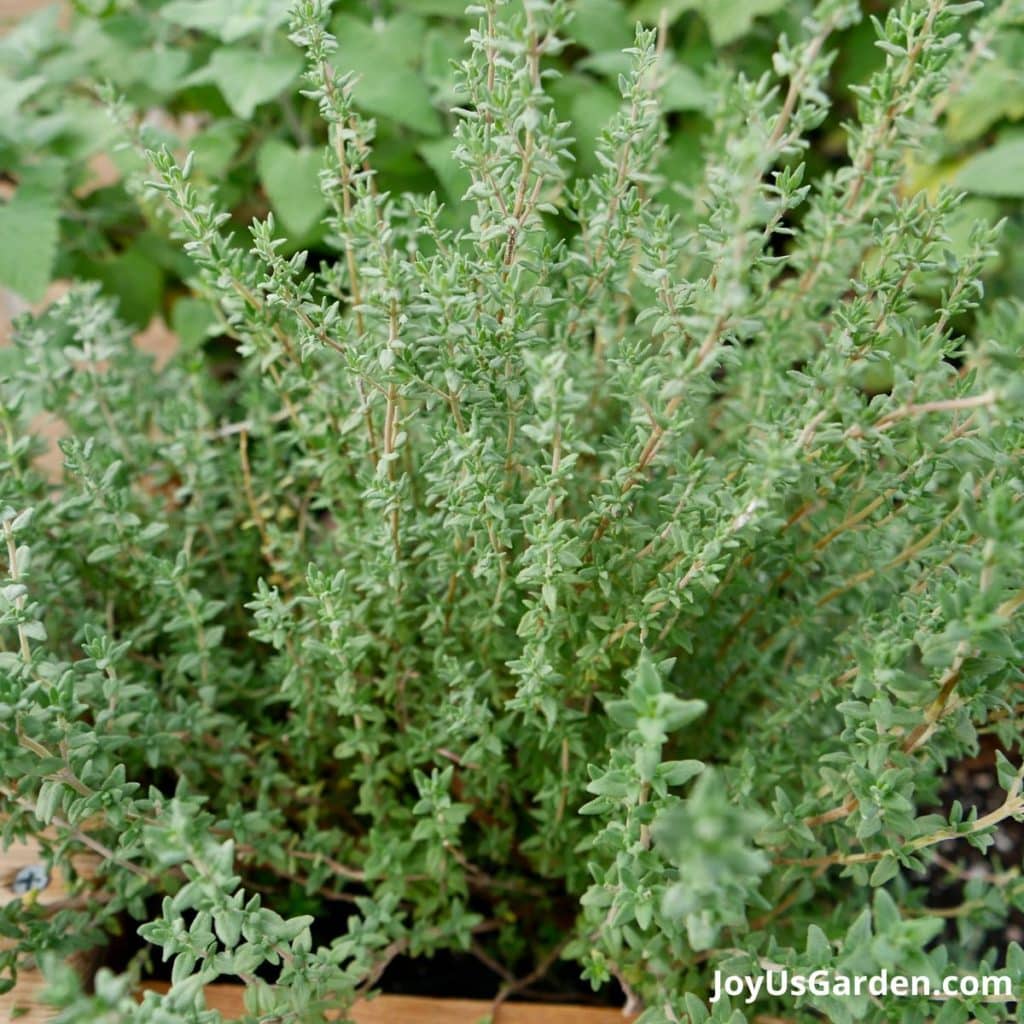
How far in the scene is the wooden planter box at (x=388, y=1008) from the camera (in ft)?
2.41

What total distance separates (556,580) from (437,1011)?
386 millimetres

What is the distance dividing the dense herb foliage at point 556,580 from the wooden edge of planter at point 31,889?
0.03m

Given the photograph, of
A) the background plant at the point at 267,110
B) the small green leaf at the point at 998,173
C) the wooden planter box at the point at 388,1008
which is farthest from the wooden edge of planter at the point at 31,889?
the small green leaf at the point at 998,173

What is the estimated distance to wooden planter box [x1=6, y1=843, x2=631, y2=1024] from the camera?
73cm

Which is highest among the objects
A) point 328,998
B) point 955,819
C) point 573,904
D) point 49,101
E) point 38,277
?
point 49,101

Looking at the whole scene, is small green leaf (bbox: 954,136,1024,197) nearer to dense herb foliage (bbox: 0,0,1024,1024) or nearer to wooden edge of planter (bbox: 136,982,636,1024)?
dense herb foliage (bbox: 0,0,1024,1024)

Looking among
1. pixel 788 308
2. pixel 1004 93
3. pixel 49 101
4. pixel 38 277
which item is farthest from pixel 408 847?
pixel 1004 93

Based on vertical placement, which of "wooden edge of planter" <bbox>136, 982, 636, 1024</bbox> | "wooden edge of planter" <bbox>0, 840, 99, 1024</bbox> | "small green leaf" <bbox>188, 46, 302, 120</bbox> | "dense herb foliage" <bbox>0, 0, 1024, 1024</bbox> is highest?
"small green leaf" <bbox>188, 46, 302, 120</bbox>

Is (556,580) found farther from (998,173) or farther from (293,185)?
(998,173)

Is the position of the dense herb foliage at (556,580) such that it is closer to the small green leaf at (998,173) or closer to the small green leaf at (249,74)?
the small green leaf at (249,74)

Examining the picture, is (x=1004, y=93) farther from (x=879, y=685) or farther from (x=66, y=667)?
(x=66, y=667)

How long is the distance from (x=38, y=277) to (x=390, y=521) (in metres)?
0.73

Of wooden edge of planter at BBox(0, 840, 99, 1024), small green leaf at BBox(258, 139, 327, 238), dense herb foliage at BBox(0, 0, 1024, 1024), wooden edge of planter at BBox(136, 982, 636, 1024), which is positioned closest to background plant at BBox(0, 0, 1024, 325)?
small green leaf at BBox(258, 139, 327, 238)

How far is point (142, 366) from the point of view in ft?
3.44
